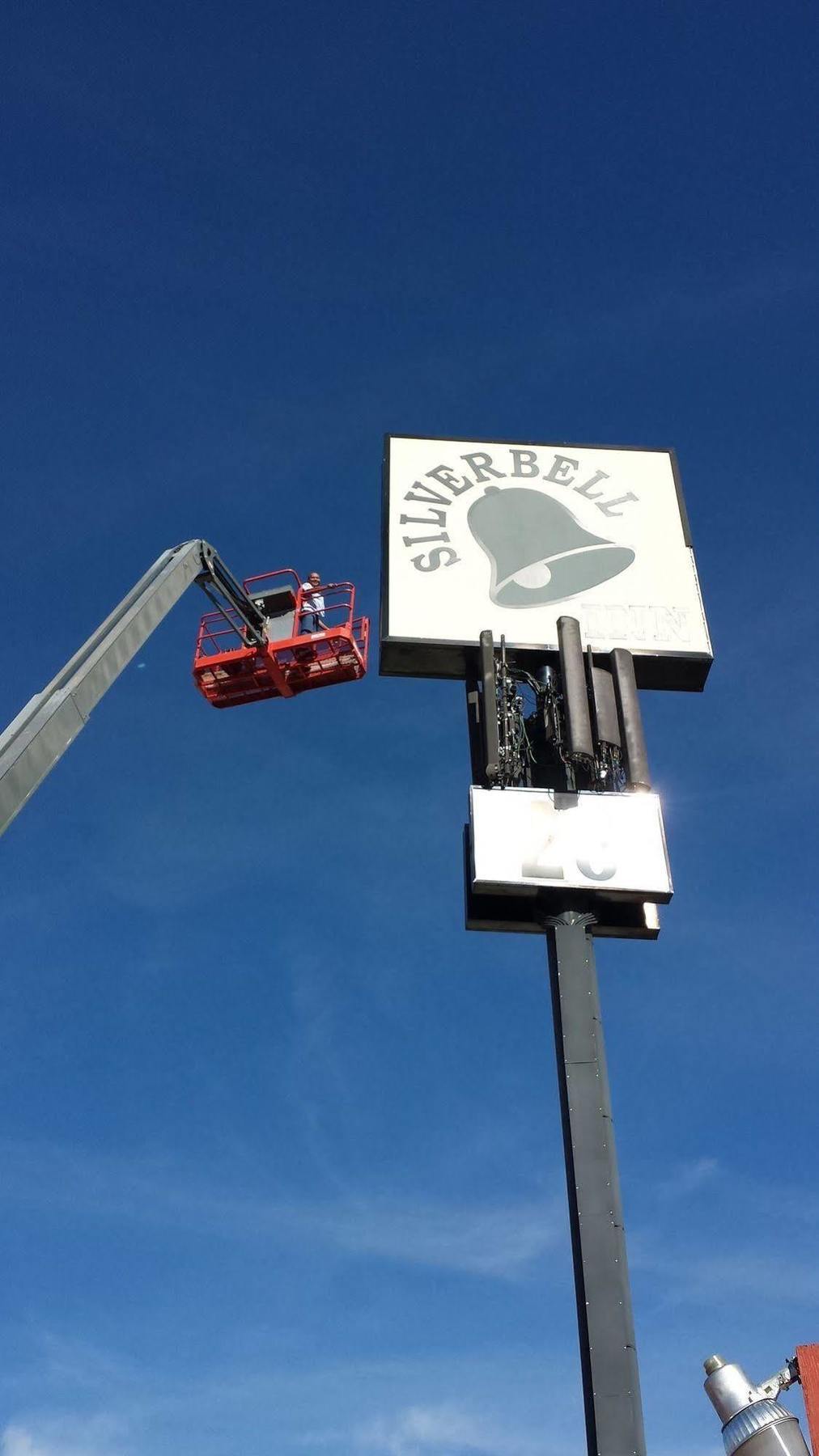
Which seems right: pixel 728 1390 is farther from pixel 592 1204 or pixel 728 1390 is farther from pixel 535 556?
pixel 535 556

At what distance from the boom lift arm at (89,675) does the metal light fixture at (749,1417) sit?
7070 mm

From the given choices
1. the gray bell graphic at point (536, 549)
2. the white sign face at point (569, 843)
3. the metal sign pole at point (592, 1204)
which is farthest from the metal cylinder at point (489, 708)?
the metal sign pole at point (592, 1204)

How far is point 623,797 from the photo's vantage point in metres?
18.1

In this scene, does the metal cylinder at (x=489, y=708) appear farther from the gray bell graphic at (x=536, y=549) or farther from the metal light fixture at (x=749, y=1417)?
the metal light fixture at (x=749, y=1417)

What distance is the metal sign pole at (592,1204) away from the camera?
13531 millimetres

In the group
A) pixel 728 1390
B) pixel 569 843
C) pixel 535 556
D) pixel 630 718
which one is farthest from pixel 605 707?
pixel 728 1390

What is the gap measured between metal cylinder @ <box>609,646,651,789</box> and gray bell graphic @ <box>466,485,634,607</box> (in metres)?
1.82

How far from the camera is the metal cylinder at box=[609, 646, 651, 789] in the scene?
18.2m

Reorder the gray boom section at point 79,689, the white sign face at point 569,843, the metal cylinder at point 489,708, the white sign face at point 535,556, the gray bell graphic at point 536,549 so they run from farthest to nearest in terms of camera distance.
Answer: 1. the gray bell graphic at point 536,549
2. the white sign face at point 535,556
3. the metal cylinder at point 489,708
4. the white sign face at point 569,843
5. the gray boom section at point 79,689

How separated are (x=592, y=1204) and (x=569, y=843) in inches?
186

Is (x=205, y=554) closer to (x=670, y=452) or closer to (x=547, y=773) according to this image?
(x=547, y=773)

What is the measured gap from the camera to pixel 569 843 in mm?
17500

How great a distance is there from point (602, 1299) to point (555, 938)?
462cm

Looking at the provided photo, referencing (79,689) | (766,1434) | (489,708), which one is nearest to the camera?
(766,1434)
